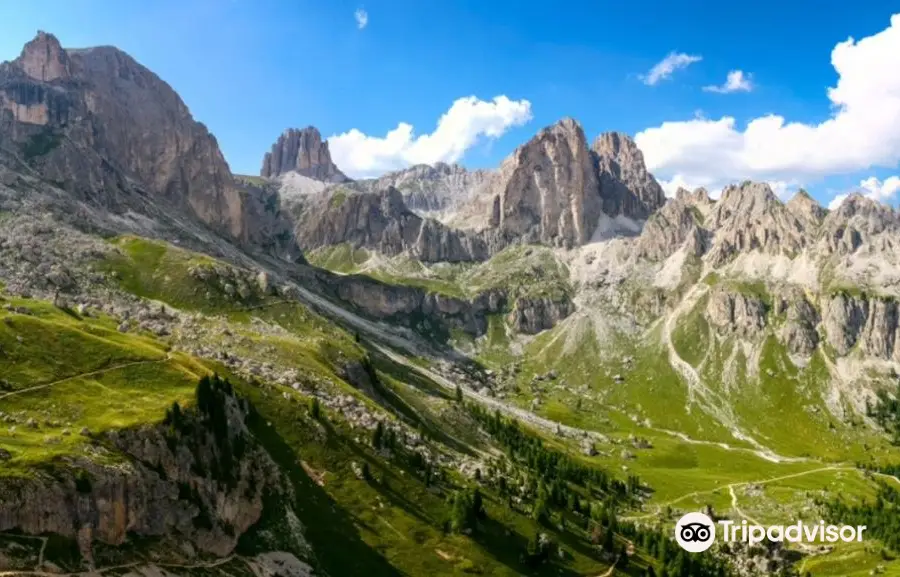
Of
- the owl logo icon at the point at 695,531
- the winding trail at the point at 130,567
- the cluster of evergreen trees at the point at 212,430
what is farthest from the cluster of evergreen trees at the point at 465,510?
the winding trail at the point at 130,567

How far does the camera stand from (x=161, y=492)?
3268 inches

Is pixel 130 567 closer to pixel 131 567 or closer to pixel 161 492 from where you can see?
pixel 131 567

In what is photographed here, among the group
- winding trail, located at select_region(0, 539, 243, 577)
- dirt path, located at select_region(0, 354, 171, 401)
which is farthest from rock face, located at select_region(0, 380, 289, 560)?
dirt path, located at select_region(0, 354, 171, 401)

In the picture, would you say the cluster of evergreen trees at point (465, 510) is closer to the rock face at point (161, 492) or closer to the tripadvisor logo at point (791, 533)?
the rock face at point (161, 492)

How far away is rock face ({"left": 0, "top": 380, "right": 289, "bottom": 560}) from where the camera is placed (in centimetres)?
6862

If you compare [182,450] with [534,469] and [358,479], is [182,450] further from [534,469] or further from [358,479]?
[534,469]

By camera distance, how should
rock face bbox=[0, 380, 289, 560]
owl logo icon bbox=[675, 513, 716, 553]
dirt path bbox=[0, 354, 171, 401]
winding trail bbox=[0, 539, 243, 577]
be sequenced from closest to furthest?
1. winding trail bbox=[0, 539, 243, 577]
2. rock face bbox=[0, 380, 289, 560]
3. dirt path bbox=[0, 354, 171, 401]
4. owl logo icon bbox=[675, 513, 716, 553]

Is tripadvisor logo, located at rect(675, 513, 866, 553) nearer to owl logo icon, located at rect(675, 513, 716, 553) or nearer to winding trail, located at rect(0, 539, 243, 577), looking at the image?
owl logo icon, located at rect(675, 513, 716, 553)

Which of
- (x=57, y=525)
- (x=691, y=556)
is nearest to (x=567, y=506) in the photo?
(x=691, y=556)

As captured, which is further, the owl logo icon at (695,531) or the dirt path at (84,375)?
the owl logo icon at (695,531)

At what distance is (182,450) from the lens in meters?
90.7

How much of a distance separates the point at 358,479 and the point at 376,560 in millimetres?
19504

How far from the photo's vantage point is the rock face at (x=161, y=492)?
68625mm

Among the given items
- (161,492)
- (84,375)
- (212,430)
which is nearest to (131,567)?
(161,492)
